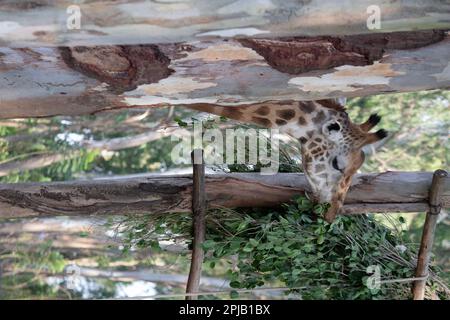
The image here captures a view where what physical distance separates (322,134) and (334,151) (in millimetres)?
100

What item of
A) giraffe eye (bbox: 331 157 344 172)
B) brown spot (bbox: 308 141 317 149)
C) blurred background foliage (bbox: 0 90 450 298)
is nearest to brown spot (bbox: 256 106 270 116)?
brown spot (bbox: 308 141 317 149)

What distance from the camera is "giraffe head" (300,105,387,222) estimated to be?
292cm

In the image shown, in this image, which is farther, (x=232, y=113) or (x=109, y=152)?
(x=109, y=152)

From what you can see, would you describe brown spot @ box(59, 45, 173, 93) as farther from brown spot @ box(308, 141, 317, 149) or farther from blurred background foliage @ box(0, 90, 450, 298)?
blurred background foliage @ box(0, 90, 450, 298)

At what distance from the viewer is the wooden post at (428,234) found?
286 centimetres

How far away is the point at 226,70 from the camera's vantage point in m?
2.21

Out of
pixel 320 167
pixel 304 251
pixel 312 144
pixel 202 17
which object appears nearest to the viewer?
pixel 202 17

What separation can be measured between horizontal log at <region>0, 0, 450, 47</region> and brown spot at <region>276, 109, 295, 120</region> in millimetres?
1337

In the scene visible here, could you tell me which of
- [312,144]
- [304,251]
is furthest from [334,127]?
[304,251]

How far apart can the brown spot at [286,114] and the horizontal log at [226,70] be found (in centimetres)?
70

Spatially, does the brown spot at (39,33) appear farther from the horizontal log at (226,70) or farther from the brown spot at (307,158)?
the brown spot at (307,158)

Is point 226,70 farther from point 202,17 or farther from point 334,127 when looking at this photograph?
point 334,127

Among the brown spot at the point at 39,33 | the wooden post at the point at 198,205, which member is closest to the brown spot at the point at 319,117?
the wooden post at the point at 198,205

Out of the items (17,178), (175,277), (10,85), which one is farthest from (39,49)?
(175,277)
